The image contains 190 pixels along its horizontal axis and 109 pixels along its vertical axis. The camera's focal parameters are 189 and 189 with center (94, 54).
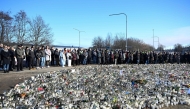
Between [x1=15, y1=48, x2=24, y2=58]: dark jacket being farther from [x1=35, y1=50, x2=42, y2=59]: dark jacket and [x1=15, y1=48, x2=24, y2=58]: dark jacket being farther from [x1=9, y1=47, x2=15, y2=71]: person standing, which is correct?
[x1=35, y1=50, x2=42, y2=59]: dark jacket

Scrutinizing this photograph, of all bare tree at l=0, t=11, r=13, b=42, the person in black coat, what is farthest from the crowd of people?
bare tree at l=0, t=11, r=13, b=42

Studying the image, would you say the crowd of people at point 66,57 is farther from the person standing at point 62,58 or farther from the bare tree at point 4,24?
the bare tree at point 4,24

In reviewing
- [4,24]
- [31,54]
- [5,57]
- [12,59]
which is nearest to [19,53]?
[12,59]

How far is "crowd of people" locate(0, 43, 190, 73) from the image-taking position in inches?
544

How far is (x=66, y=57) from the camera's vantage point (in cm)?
1902

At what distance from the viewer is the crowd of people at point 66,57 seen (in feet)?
45.4

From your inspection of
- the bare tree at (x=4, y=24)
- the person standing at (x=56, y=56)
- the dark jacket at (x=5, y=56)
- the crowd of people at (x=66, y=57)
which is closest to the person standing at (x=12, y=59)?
the crowd of people at (x=66, y=57)

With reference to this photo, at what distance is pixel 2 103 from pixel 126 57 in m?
18.4

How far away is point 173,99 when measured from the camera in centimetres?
770

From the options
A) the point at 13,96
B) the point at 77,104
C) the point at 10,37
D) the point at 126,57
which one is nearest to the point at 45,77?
the point at 13,96

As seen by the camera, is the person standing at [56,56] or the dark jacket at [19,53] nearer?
the dark jacket at [19,53]

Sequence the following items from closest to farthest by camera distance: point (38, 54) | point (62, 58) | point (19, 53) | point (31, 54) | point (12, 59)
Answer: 1. point (19, 53)
2. point (12, 59)
3. point (31, 54)
4. point (38, 54)
5. point (62, 58)

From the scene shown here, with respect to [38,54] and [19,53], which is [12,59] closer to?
[19,53]

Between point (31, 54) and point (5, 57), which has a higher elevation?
point (31, 54)
